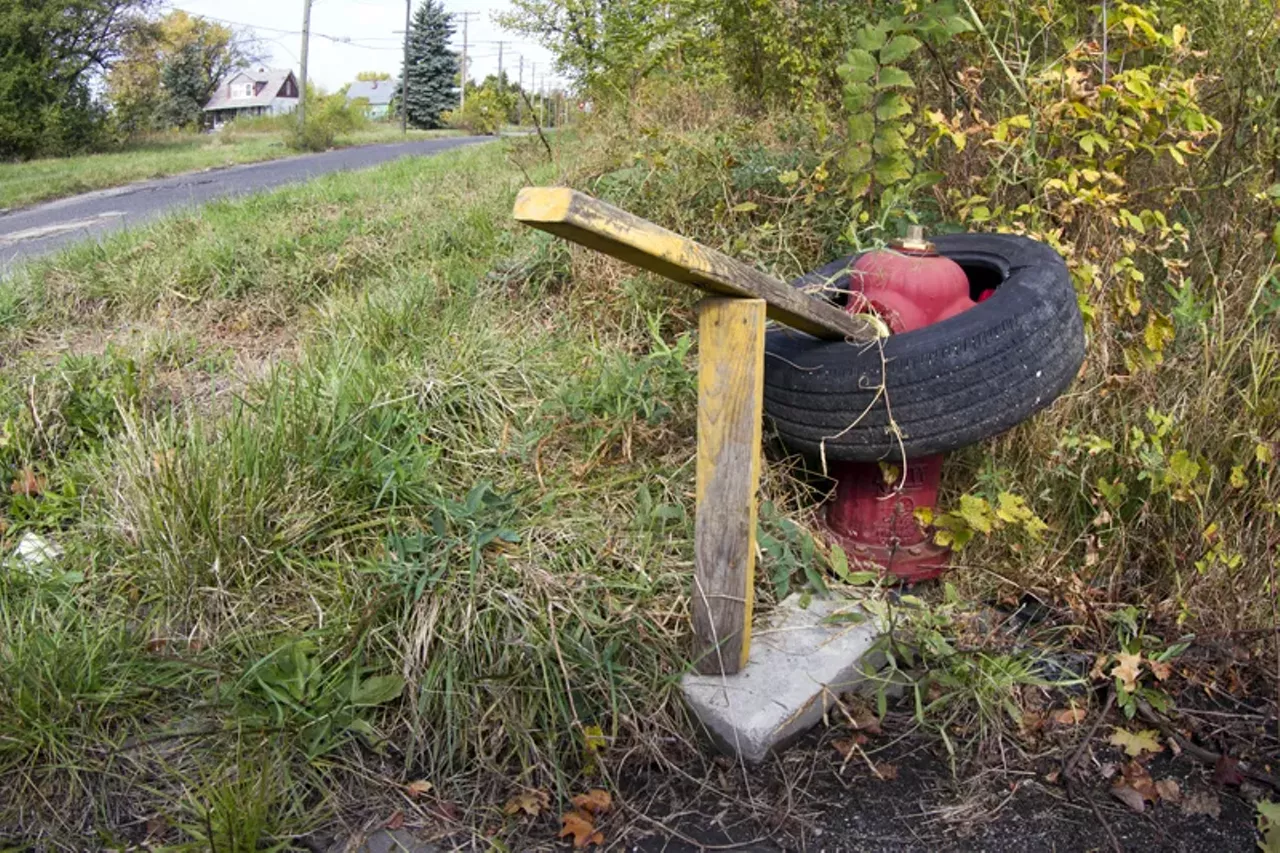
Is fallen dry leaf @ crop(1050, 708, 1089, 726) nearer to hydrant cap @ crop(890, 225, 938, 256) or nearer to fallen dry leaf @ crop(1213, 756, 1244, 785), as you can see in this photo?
fallen dry leaf @ crop(1213, 756, 1244, 785)

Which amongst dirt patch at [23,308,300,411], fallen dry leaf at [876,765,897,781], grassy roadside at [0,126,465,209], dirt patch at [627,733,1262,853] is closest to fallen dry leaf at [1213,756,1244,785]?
dirt patch at [627,733,1262,853]

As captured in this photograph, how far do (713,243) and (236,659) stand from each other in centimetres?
284

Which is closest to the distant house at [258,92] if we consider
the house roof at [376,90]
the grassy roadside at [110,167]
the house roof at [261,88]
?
the house roof at [261,88]

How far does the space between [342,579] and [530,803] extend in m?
0.84

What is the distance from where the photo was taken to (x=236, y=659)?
7.99 feet

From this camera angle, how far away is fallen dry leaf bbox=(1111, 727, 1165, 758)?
7.50 feet

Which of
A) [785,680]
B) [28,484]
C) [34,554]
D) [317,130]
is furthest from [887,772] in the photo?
[317,130]

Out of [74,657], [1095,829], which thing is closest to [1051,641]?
[1095,829]

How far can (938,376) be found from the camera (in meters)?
2.46

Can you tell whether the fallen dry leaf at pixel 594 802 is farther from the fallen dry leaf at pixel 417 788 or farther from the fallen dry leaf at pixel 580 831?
the fallen dry leaf at pixel 417 788

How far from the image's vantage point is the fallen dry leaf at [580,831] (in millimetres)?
2096

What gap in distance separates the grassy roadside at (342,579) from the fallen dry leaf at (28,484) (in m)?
0.01

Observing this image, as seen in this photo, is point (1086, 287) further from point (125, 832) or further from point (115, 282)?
point (115, 282)

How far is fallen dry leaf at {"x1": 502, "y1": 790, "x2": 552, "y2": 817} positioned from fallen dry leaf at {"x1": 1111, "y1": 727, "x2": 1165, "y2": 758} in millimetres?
Result: 1406
